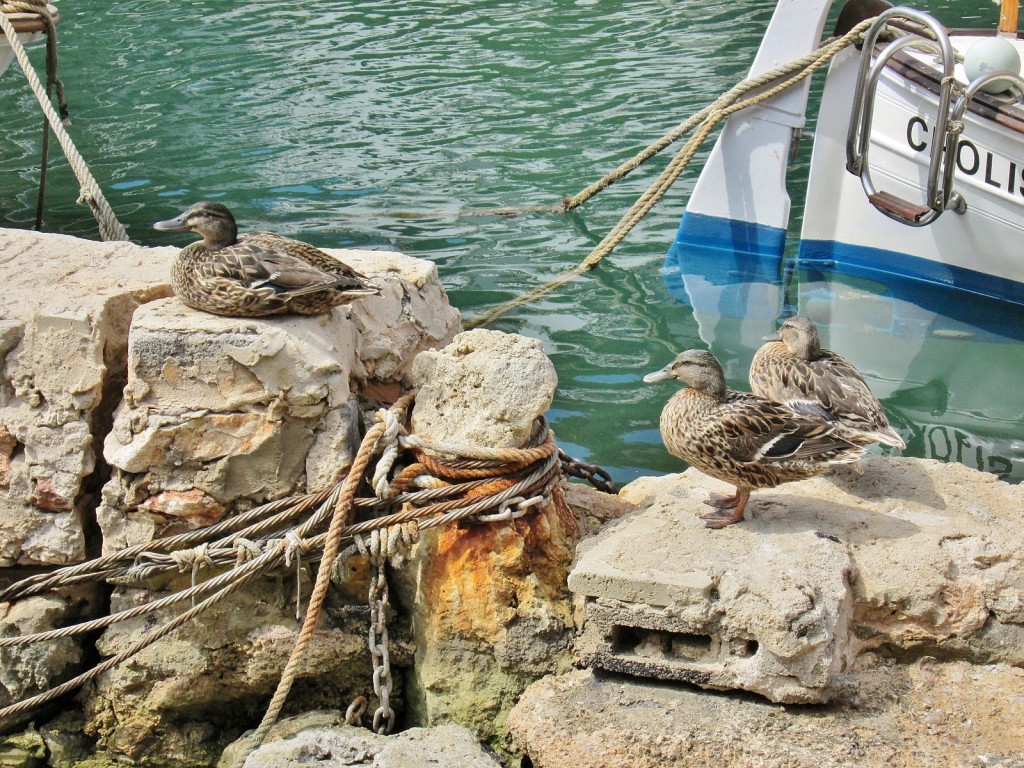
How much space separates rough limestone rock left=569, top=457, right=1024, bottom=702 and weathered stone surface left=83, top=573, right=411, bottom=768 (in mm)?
885

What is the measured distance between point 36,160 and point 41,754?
860cm

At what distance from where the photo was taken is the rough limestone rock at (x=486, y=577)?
3.88 metres

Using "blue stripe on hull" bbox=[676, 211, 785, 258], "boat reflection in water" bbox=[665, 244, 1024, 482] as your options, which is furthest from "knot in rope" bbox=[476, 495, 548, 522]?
"blue stripe on hull" bbox=[676, 211, 785, 258]

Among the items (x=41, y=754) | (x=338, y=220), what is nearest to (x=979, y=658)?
(x=41, y=754)

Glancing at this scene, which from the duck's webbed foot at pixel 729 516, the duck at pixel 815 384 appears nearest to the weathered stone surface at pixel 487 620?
the duck's webbed foot at pixel 729 516

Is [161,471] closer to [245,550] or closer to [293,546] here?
[245,550]

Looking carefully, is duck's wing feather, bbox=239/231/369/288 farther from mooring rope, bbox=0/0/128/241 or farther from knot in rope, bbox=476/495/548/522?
mooring rope, bbox=0/0/128/241

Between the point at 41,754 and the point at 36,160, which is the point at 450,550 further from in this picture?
the point at 36,160

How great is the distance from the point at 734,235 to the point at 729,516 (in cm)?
528

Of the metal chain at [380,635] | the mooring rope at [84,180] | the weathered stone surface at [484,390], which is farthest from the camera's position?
the mooring rope at [84,180]

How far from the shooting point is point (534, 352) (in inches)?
161

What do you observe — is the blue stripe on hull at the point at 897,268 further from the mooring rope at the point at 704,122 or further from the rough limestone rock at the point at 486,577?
the rough limestone rock at the point at 486,577

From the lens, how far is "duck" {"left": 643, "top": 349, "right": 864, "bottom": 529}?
4.07m

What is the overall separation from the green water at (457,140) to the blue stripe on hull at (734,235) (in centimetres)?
32
